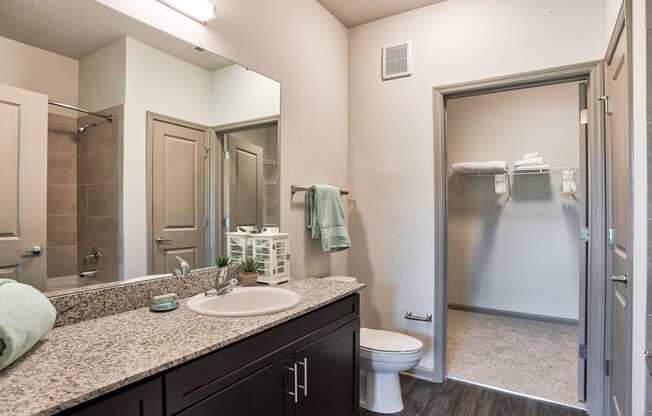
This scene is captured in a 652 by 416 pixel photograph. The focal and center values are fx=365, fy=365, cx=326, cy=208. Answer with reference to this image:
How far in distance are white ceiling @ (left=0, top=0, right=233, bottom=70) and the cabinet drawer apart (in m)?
1.16

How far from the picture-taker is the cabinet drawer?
97cm

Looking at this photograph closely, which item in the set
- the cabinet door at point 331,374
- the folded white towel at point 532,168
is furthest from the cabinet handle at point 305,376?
the folded white towel at point 532,168

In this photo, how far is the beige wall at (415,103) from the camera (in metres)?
2.23

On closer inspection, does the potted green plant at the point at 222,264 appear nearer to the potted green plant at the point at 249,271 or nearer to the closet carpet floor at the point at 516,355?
the potted green plant at the point at 249,271

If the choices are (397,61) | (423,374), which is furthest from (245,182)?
(423,374)

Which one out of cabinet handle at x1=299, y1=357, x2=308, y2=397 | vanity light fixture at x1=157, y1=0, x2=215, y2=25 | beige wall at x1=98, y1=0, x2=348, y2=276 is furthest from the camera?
beige wall at x1=98, y1=0, x2=348, y2=276

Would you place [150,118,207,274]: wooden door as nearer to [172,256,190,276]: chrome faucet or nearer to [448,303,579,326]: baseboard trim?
[172,256,190,276]: chrome faucet

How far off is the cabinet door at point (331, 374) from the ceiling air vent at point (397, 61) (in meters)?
1.82

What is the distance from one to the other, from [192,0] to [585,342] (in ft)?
9.12

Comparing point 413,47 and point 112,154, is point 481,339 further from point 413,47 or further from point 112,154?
point 112,154

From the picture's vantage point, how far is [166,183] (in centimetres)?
158

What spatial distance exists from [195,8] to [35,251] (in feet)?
3.88

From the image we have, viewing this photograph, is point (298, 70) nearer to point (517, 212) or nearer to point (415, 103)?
point (415, 103)

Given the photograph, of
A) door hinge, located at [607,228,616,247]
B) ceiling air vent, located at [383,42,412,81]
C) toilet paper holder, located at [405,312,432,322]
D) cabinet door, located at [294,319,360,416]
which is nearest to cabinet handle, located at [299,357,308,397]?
cabinet door, located at [294,319,360,416]
